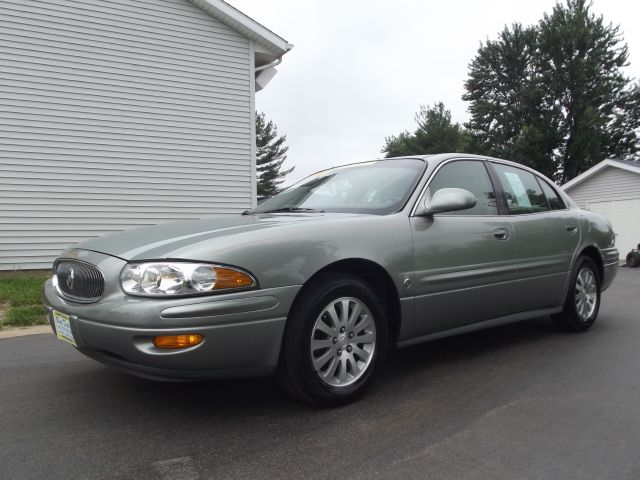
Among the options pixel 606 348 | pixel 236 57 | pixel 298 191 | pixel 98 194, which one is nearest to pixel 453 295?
pixel 298 191

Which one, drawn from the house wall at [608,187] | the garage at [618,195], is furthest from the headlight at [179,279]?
the house wall at [608,187]

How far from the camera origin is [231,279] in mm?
2531

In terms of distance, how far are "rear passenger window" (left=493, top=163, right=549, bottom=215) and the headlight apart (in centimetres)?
253

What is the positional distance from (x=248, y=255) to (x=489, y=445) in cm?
144

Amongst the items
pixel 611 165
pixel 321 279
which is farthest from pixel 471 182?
pixel 611 165

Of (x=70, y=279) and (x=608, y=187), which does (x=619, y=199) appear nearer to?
(x=608, y=187)

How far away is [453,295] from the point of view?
346 cm

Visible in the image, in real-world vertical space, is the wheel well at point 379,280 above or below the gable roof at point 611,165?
below

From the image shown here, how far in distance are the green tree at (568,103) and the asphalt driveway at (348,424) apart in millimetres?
31235

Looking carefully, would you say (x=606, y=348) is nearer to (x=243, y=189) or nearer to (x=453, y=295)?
(x=453, y=295)

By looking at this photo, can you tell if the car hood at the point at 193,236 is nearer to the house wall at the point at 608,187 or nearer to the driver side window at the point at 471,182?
the driver side window at the point at 471,182

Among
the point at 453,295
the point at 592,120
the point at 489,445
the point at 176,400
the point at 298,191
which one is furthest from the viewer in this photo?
the point at 592,120

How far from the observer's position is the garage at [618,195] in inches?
730

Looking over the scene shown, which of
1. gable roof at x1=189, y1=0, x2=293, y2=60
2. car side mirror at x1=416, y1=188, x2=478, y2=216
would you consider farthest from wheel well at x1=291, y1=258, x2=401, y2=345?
gable roof at x1=189, y1=0, x2=293, y2=60
